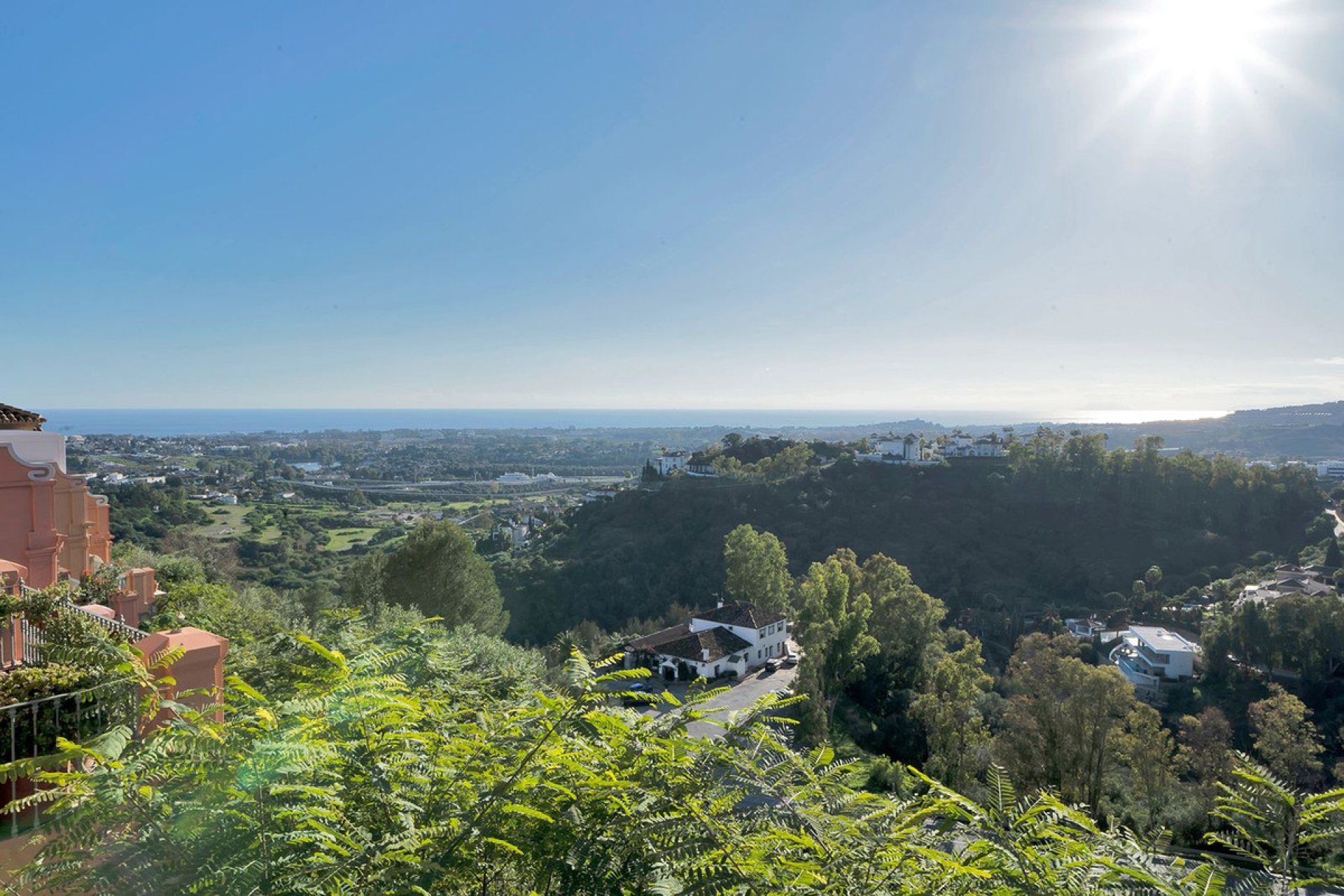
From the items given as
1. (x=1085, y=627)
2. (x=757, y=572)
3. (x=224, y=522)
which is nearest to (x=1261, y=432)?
(x=1085, y=627)

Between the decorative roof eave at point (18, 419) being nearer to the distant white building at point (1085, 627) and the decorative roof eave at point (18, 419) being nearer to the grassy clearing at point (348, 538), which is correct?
the grassy clearing at point (348, 538)

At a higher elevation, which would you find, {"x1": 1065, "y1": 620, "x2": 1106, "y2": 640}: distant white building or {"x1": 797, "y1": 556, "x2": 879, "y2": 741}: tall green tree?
{"x1": 797, "y1": 556, "x2": 879, "y2": 741}: tall green tree

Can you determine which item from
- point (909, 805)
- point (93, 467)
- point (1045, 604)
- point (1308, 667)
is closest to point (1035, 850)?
point (909, 805)

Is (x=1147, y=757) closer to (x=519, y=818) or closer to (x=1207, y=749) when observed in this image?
(x=1207, y=749)

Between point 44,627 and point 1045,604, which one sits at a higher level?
point 44,627

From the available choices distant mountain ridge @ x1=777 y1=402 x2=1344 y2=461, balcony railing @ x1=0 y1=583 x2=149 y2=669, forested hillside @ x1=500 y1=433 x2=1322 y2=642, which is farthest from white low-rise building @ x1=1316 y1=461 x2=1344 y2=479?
balcony railing @ x1=0 y1=583 x2=149 y2=669

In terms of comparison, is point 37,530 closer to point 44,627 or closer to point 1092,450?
point 44,627

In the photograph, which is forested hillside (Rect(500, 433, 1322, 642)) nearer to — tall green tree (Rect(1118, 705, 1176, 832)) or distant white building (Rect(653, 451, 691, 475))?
distant white building (Rect(653, 451, 691, 475))
